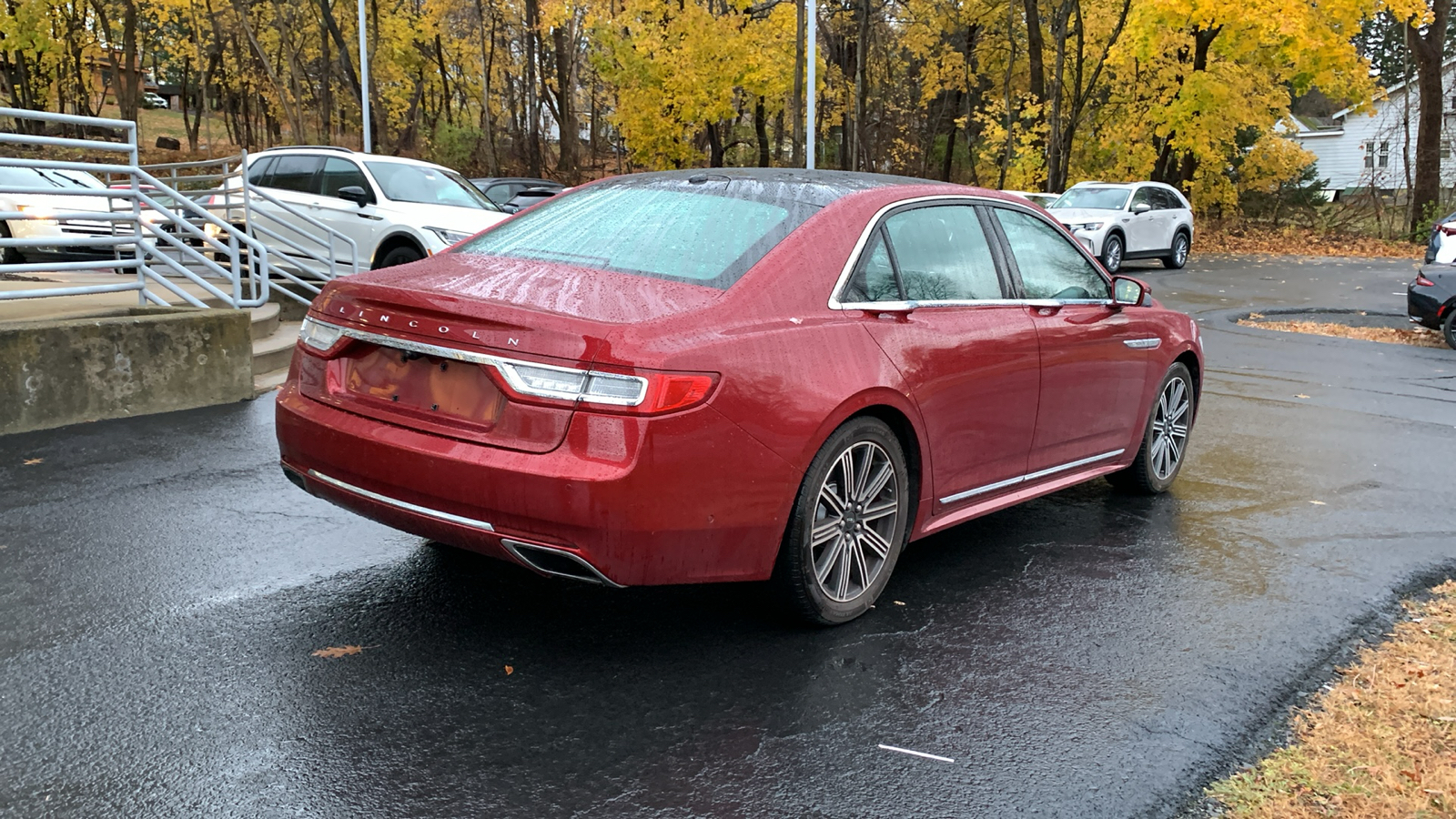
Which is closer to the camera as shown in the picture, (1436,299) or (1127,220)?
(1436,299)

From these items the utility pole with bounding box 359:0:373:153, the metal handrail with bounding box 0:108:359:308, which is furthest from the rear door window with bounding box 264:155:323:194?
the utility pole with bounding box 359:0:373:153

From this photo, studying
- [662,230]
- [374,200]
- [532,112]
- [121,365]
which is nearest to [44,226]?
[374,200]

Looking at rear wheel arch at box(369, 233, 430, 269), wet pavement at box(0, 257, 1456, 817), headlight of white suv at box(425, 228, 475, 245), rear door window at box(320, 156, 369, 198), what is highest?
rear door window at box(320, 156, 369, 198)

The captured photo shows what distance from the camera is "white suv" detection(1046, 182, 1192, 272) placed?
74.3 ft

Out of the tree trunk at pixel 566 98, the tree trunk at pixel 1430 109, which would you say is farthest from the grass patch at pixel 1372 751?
the tree trunk at pixel 566 98

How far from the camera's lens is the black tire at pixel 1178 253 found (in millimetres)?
25094

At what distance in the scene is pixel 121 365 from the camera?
7418 mm

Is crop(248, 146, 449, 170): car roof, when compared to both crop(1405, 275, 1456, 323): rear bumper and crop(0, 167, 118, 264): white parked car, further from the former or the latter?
crop(1405, 275, 1456, 323): rear bumper

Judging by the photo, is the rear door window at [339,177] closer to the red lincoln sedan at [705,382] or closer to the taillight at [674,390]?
the red lincoln sedan at [705,382]

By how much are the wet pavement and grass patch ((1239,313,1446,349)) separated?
9155 mm

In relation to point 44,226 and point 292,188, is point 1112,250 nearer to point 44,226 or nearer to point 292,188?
point 292,188

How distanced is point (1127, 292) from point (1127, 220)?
18.5m

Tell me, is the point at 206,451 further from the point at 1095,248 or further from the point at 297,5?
the point at 297,5

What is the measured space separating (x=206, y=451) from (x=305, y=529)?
1.79 metres
